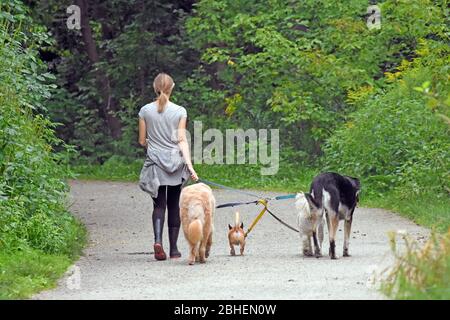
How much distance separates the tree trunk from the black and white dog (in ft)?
57.7

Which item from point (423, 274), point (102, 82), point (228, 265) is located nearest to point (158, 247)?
point (228, 265)

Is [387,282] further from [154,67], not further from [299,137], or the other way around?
[154,67]

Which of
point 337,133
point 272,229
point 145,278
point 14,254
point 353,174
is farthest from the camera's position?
point 337,133

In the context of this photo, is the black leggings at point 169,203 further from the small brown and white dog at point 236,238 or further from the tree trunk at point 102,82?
the tree trunk at point 102,82

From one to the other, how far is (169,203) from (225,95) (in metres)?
14.4

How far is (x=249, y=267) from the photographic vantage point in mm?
11914

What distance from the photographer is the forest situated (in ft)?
46.1

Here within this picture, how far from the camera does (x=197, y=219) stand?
1238 cm

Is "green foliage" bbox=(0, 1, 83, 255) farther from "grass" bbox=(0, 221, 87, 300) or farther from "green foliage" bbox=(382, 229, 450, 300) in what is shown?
"green foliage" bbox=(382, 229, 450, 300)

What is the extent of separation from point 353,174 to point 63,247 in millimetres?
7873

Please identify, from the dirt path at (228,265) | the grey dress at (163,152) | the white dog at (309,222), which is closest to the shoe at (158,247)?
the dirt path at (228,265)

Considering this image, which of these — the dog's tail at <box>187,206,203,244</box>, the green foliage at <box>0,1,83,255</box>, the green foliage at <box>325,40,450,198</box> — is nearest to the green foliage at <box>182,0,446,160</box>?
the green foliage at <box>325,40,450,198</box>

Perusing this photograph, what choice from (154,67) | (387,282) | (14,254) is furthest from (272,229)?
(154,67)

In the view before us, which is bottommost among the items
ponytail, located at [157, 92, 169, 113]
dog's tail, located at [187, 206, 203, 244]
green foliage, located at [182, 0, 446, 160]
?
dog's tail, located at [187, 206, 203, 244]
